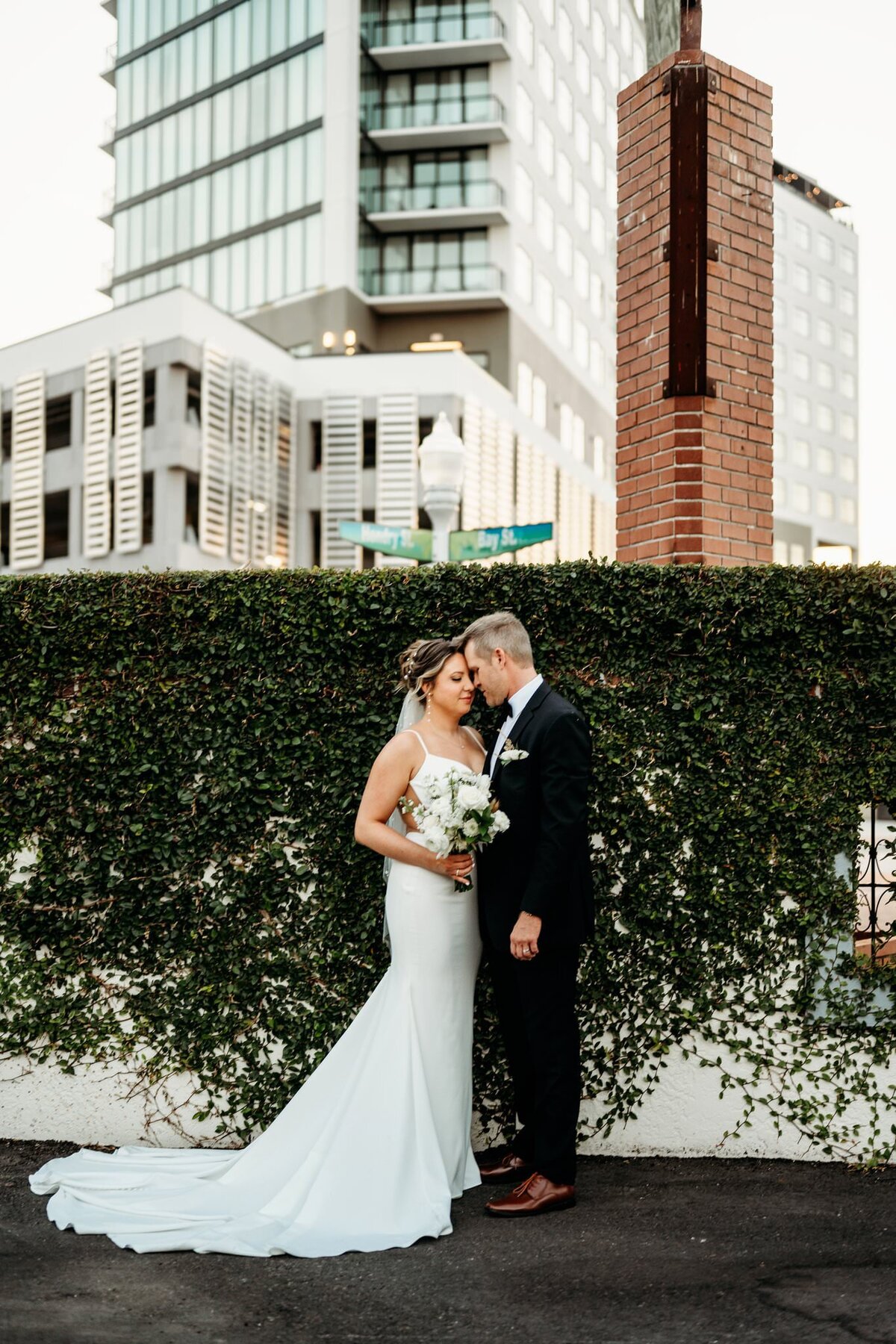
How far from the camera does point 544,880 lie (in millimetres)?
5152

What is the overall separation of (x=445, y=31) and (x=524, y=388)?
1405cm

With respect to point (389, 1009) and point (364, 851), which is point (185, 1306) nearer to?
point (389, 1009)

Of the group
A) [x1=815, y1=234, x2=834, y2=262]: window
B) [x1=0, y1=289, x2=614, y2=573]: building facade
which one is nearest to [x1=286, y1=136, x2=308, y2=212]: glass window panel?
[x1=0, y1=289, x2=614, y2=573]: building facade

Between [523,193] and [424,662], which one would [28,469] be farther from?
[424,662]

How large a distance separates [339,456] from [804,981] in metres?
35.2

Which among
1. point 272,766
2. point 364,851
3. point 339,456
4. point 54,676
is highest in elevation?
point 339,456

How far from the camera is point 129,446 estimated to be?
36.0 m

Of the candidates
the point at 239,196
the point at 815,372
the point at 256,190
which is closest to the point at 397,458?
the point at 256,190

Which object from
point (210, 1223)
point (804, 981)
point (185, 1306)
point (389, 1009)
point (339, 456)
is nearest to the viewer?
→ point (185, 1306)

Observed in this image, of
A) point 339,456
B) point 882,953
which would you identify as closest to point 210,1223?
point 882,953

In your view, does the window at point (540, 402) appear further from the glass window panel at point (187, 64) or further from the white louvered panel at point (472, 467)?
the glass window panel at point (187, 64)

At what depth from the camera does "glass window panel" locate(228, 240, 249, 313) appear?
48.2 metres

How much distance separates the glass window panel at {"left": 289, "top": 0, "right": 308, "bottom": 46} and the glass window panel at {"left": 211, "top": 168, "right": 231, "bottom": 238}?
492 cm

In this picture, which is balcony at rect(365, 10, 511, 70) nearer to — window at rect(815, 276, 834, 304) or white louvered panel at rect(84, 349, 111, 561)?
white louvered panel at rect(84, 349, 111, 561)
